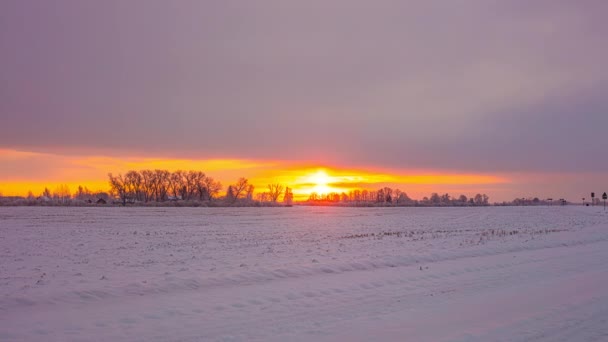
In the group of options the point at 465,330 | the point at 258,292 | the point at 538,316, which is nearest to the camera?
the point at 465,330

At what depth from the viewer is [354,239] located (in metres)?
29.3

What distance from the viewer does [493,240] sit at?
94.6 ft

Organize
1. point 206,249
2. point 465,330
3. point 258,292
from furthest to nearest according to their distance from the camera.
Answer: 1. point 206,249
2. point 258,292
3. point 465,330

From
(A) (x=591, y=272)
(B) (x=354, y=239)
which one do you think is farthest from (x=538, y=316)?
(B) (x=354, y=239)

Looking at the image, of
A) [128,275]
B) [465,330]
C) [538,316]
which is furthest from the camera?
[128,275]

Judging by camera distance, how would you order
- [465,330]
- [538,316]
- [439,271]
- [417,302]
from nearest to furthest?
1. [465,330]
2. [538,316]
3. [417,302]
4. [439,271]

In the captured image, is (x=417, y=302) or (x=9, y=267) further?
(x=9, y=267)

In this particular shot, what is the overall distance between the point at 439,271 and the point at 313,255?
6.03 meters

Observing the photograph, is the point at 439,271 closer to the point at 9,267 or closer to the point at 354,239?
the point at 354,239

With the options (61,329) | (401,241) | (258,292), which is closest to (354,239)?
(401,241)

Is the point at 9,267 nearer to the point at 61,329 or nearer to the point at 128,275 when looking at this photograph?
the point at 128,275

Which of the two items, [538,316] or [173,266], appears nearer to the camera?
[538,316]

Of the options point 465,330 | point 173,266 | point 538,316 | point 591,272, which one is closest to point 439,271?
point 591,272

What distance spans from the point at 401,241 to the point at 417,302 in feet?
51.7
